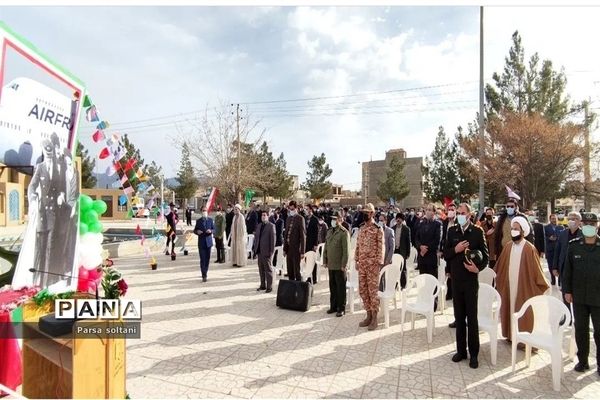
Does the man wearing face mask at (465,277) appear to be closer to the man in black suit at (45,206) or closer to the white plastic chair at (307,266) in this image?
the white plastic chair at (307,266)

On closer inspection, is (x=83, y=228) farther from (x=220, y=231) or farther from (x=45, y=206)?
(x=220, y=231)

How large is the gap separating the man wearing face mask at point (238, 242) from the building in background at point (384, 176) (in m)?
39.3

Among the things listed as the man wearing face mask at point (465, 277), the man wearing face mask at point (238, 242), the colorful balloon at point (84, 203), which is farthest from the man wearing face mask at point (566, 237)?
Result: the colorful balloon at point (84, 203)

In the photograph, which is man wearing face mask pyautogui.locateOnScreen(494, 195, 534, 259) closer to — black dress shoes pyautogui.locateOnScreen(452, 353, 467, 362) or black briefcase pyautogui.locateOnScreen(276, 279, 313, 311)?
black dress shoes pyautogui.locateOnScreen(452, 353, 467, 362)

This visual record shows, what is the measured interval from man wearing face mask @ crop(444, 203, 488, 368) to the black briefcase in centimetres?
281

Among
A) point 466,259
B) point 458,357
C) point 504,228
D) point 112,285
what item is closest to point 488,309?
point 458,357

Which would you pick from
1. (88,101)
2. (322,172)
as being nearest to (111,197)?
(322,172)

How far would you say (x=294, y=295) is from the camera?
677 centimetres

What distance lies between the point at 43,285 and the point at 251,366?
2.50 m

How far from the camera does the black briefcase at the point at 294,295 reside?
6691 mm

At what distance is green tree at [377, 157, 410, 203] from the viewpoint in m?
39.0

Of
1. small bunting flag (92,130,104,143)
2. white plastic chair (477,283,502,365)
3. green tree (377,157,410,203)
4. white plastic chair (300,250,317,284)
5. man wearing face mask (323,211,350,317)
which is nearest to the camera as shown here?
white plastic chair (477,283,502,365)

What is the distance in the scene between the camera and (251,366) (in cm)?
438

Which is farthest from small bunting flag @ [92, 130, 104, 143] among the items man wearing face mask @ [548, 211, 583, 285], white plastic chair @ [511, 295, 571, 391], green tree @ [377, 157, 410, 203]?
green tree @ [377, 157, 410, 203]
